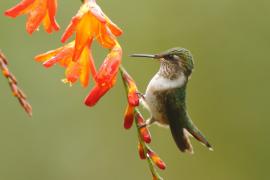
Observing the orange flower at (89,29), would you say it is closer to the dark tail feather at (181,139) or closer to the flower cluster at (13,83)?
the flower cluster at (13,83)

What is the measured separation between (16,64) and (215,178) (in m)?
3.24

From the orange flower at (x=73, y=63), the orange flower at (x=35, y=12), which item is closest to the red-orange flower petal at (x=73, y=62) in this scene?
the orange flower at (x=73, y=63)

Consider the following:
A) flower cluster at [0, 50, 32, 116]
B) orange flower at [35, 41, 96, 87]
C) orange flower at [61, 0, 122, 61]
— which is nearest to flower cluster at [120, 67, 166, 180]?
orange flower at [61, 0, 122, 61]

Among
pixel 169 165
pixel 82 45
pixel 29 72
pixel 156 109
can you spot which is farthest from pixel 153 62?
pixel 82 45

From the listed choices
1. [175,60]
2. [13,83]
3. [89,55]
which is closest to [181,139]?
[175,60]

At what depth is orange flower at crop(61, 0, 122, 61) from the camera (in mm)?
2375

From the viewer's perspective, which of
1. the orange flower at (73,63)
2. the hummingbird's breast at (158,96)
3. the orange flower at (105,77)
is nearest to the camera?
the orange flower at (105,77)

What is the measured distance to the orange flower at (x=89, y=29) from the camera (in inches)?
93.5

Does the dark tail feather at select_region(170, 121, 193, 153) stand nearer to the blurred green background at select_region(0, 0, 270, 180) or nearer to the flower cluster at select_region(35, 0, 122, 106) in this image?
the flower cluster at select_region(35, 0, 122, 106)

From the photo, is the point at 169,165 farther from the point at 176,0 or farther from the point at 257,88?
the point at 176,0

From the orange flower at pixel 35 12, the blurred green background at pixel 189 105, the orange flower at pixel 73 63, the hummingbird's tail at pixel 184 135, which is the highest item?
the orange flower at pixel 35 12

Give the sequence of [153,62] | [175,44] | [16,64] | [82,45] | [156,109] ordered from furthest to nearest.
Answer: [153,62]
[175,44]
[16,64]
[156,109]
[82,45]

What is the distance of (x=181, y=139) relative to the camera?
11.8ft

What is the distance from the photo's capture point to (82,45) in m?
2.40
